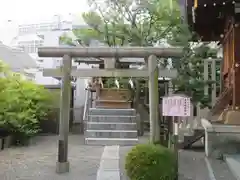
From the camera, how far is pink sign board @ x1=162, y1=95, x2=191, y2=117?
21.6ft

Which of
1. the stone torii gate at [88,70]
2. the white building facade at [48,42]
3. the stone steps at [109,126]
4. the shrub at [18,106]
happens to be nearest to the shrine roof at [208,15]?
the stone torii gate at [88,70]

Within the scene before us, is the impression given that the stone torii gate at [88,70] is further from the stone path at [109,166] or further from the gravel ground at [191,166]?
the gravel ground at [191,166]

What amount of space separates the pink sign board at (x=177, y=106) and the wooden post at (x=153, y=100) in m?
0.75

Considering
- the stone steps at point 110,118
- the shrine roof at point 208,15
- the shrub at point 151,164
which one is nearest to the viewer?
the shrub at point 151,164

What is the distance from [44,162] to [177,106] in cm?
411

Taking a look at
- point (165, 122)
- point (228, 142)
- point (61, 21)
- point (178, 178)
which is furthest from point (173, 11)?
point (61, 21)

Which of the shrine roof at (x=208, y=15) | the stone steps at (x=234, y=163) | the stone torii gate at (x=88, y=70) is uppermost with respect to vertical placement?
the shrine roof at (x=208, y=15)

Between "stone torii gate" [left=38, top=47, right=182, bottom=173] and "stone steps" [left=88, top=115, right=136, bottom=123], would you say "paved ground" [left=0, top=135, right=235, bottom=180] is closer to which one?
"stone torii gate" [left=38, top=47, right=182, bottom=173]

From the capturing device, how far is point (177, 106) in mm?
6598

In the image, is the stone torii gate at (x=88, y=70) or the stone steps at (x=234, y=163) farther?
the stone torii gate at (x=88, y=70)

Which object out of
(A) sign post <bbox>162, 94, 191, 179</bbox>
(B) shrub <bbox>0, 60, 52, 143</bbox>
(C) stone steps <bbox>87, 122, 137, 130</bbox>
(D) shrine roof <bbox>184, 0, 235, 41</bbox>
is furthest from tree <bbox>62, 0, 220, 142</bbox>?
(A) sign post <bbox>162, 94, 191, 179</bbox>

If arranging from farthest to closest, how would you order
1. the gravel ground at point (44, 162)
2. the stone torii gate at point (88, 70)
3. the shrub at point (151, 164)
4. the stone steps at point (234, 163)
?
1. the stone torii gate at point (88, 70)
2. the gravel ground at point (44, 162)
3. the stone steps at point (234, 163)
4. the shrub at point (151, 164)

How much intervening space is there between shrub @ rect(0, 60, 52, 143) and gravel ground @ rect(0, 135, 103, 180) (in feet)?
2.43

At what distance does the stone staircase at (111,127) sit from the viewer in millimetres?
12461
